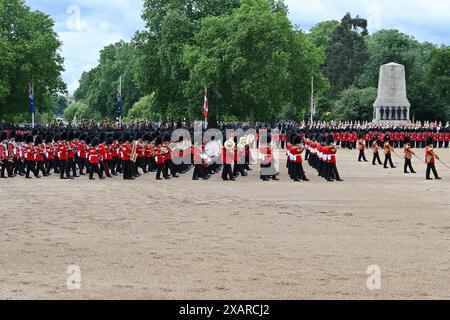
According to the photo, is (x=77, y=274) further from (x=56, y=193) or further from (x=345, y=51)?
(x=345, y=51)

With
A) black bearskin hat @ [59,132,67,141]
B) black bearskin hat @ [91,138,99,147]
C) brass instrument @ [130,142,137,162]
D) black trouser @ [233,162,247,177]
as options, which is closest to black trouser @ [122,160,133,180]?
brass instrument @ [130,142,137,162]

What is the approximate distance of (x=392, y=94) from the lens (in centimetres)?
7419

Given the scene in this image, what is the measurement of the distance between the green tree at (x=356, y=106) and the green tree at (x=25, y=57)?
29284 millimetres

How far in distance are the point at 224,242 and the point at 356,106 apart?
72.5 metres

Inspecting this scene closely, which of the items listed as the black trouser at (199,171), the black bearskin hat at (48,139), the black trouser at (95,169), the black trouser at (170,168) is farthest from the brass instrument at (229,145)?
the black bearskin hat at (48,139)

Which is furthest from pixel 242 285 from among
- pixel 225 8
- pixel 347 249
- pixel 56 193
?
pixel 225 8

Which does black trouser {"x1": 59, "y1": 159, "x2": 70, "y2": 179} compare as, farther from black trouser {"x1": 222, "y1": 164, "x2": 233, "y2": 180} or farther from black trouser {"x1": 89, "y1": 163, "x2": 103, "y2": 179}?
black trouser {"x1": 222, "y1": 164, "x2": 233, "y2": 180}

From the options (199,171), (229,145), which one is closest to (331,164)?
(229,145)

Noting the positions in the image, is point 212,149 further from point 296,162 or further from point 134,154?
point 296,162

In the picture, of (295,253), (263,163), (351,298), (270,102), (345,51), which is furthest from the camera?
(345,51)

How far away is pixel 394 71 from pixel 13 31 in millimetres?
32011

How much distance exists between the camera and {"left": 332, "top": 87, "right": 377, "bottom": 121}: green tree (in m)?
85.1

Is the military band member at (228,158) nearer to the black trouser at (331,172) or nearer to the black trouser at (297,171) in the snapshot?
the black trouser at (297,171)

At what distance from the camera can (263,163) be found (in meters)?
29.5
